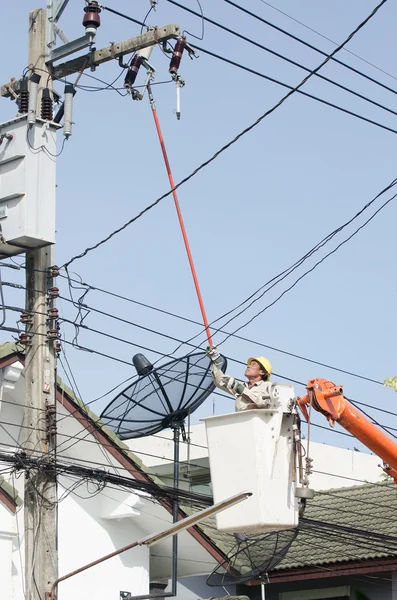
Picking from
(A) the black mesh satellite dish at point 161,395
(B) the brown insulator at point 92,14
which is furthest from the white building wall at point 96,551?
(B) the brown insulator at point 92,14

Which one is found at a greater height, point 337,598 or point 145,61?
point 145,61

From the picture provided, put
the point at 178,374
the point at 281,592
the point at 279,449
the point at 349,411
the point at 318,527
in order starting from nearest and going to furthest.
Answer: the point at 279,449 < the point at 349,411 < the point at 178,374 < the point at 318,527 < the point at 281,592

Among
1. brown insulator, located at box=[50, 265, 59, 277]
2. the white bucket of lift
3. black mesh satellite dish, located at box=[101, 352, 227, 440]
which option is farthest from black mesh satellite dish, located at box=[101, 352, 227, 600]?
the white bucket of lift

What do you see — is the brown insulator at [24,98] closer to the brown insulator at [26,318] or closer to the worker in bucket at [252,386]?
the brown insulator at [26,318]

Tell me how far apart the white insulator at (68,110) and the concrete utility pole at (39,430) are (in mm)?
1492

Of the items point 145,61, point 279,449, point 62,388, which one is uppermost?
point 145,61

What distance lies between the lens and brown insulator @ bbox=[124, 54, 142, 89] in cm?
1431

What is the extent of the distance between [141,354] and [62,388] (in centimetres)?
186

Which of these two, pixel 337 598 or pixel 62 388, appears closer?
pixel 62 388

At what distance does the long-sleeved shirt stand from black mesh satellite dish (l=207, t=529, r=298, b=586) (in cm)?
704

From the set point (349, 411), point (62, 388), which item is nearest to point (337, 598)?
point (62, 388)

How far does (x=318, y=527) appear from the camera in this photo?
20.3 m

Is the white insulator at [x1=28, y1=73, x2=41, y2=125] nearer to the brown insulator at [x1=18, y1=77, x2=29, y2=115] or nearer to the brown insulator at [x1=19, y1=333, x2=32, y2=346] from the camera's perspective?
the brown insulator at [x1=18, y1=77, x2=29, y2=115]

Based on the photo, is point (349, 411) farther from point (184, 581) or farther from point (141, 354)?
point (184, 581)
